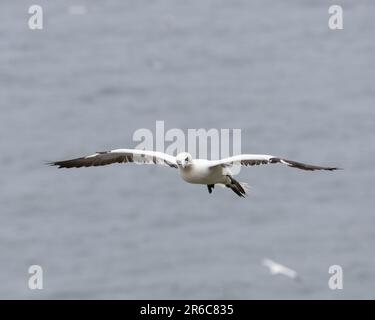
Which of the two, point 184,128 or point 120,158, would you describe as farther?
point 184,128

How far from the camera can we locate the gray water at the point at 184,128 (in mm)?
51125

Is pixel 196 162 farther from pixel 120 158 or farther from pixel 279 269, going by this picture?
pixel 279 269

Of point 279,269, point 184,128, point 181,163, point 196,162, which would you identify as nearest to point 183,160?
point 181,163

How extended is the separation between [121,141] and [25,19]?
25.1 metres

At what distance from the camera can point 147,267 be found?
169 feet

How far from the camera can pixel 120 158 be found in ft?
79.6

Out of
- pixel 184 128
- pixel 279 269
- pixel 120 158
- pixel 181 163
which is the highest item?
pixel 184 128

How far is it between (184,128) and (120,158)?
3918 centimetres

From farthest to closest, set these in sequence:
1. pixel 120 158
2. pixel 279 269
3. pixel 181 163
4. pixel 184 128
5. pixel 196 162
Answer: pixel 184 128, pixel 279 269, pixel 120 158, pixel 196 162, pixel 181 163

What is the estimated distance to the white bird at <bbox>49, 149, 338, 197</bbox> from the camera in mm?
22750

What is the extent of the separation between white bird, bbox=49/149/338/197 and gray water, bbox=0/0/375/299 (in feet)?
76.6

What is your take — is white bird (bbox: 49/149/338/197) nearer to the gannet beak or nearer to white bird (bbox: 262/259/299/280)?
the gannet beak

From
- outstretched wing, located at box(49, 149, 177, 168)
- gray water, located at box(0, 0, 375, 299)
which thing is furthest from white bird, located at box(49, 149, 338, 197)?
gray water, located at box(0, 0, 375, 299)
